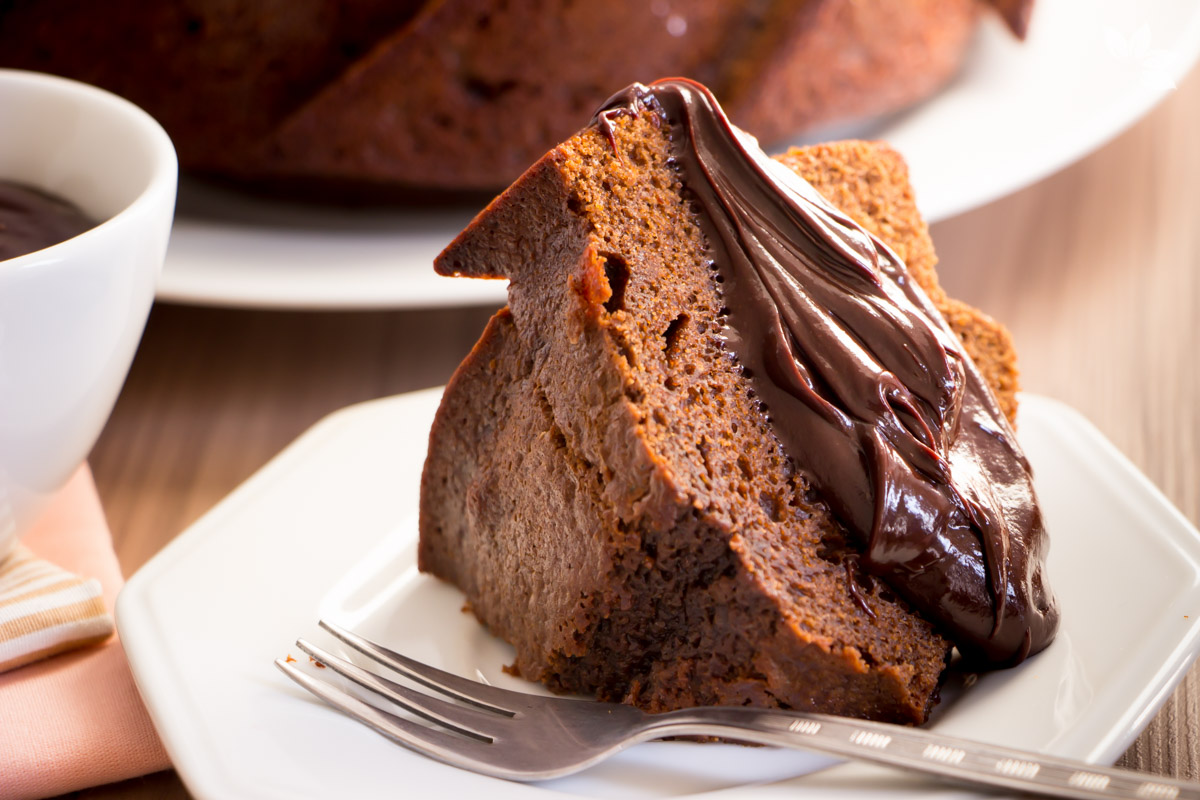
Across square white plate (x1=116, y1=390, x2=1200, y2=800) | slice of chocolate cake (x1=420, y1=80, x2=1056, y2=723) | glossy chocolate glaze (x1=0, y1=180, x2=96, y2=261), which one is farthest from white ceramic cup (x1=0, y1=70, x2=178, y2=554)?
slice of chocolate cake (x1=420, y1=80, x2=1056, y2=723)

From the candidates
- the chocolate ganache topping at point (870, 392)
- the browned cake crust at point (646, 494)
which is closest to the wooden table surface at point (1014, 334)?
the chocolate ganache topping at point (870, 392)

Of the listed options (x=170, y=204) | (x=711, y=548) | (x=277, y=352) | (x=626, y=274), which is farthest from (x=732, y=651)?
(x=277, y=352)

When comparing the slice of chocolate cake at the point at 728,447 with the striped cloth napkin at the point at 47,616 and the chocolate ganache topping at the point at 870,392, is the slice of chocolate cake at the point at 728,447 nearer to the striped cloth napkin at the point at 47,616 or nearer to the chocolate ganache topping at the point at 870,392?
the chocolate ganache topping at the point at 870,392

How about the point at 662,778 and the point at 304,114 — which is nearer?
the point at 662,778

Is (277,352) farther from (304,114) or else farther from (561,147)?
(561,147)

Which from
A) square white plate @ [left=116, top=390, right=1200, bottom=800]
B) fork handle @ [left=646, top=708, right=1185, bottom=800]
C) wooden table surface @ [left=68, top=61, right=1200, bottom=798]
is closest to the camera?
fork handle @ [left=646, top=708, right=1185, bottom=800]

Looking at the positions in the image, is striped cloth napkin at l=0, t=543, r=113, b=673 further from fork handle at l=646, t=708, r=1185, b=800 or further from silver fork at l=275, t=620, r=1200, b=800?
fork handle at l=646, t=708, r=1185, b=800
